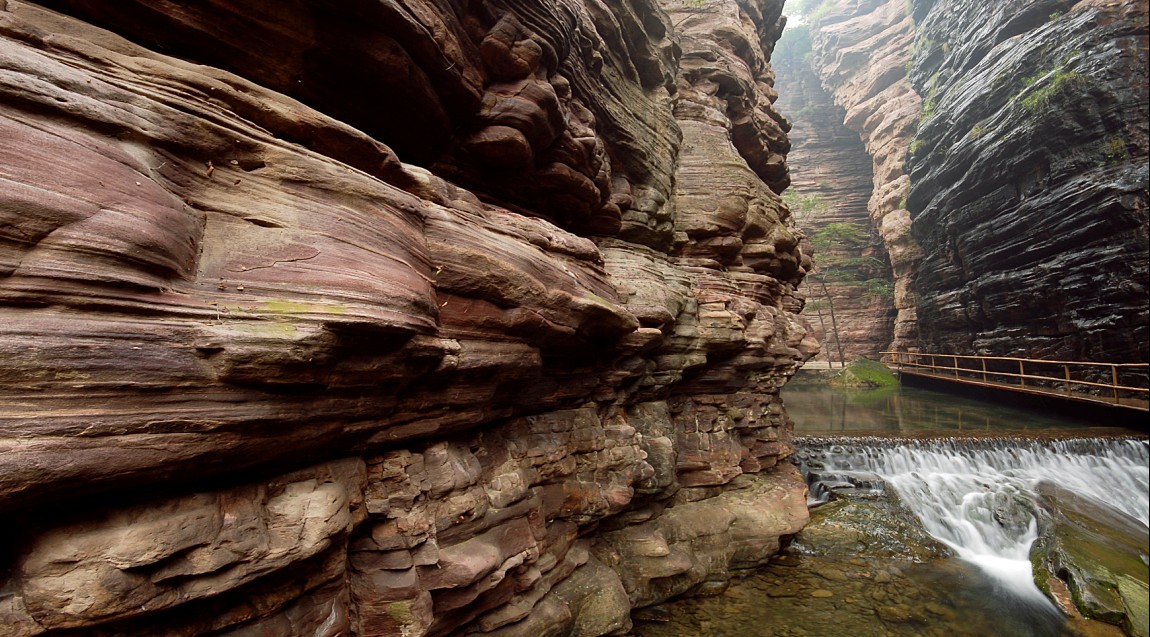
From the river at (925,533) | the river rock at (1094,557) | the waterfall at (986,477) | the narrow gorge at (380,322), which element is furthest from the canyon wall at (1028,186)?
the narrow gorge at (380,322)

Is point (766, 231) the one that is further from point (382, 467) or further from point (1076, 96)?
point (1076, 96)

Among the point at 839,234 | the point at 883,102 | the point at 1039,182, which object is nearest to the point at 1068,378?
the point at 1039,182

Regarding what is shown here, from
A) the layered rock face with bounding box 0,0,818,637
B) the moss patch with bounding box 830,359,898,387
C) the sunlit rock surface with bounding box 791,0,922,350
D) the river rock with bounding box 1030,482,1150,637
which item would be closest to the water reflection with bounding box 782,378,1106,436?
the moss patch with bounding box 830,359,898,387

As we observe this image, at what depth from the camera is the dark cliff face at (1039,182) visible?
16.2 meters

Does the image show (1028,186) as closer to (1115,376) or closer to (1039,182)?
(1039,182)

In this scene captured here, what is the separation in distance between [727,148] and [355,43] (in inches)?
353

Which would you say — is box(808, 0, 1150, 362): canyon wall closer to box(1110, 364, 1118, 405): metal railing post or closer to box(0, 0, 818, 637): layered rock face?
box(1110, 364, 1118, 405): metal railing post

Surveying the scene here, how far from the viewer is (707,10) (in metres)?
13.3

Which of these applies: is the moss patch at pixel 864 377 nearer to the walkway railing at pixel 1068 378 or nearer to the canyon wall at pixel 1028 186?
the walkway railing at pixel 1068 378

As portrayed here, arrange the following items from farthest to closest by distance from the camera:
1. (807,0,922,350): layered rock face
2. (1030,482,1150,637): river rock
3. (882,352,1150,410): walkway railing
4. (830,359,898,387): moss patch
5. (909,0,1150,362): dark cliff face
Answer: (807,0,922,350): layered rock face, (830,359,898,387): moss patch, (909,0,1150,362): dark cliff face, (882,352,1150,410): walkway railing, (1030,482,1150,637): river rock

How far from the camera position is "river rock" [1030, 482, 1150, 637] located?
6.87m

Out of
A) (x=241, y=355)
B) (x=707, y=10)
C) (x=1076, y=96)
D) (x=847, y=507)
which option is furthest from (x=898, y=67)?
(x=241, y=355)

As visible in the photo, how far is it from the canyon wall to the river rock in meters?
9.84

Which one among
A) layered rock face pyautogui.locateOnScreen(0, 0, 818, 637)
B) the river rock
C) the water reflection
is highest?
layered rock face pyautogui.locateOnScreen(0, 0, 818, 637)
